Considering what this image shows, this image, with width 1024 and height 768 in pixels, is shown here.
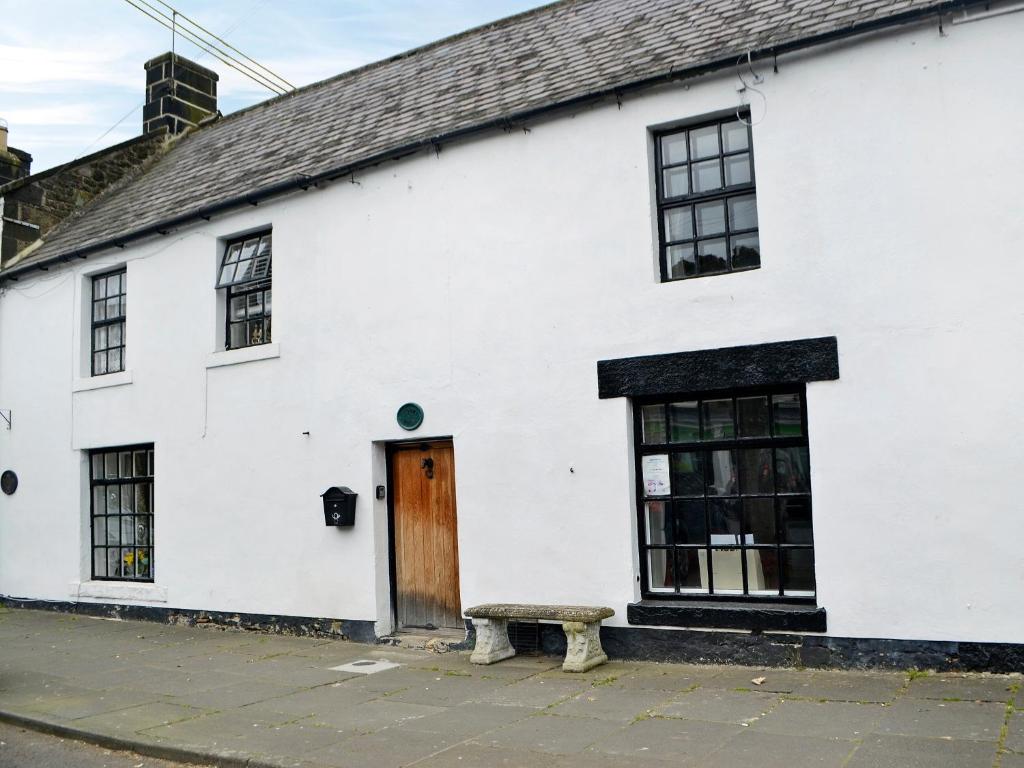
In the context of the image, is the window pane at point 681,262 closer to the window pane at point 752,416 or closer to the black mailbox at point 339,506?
the window pane at point 752,416

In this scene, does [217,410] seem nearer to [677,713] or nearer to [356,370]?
[356,370]

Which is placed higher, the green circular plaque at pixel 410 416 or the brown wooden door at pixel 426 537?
the green circular plaque at pixel 410 416

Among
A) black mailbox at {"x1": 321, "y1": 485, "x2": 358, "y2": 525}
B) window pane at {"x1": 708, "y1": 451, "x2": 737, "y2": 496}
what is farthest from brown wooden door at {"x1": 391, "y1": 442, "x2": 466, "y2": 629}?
window pane at {"x1": 708, "y1": 451, "x2": 737, "y2": 496}

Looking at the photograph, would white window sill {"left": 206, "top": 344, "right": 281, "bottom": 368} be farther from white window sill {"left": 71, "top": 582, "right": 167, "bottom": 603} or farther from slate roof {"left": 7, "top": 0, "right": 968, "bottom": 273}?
white window sill {"left": 71, "top": 582, "right": 167, "bottom": 603}

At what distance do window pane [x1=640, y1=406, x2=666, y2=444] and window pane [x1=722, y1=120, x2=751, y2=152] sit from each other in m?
2.47

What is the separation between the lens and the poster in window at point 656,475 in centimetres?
851

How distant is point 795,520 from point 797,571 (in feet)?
1.43

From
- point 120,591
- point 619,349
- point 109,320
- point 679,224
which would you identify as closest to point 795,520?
point 619,349

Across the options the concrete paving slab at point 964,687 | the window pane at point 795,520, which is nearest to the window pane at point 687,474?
the window pane at point 795,520

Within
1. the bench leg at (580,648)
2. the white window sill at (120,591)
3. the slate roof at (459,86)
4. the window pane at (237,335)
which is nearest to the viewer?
the bench leg at (580,648)

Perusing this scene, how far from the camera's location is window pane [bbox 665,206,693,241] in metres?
8.66

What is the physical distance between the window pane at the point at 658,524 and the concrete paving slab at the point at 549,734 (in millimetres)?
2329

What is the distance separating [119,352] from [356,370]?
4.70 m

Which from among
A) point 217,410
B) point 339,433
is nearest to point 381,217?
point 339,433
